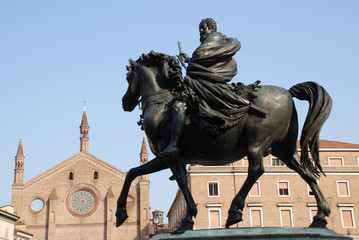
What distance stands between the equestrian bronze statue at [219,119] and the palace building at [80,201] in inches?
2227

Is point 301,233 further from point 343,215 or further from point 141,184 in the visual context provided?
point 141,184

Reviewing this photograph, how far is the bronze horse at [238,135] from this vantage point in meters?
5.42

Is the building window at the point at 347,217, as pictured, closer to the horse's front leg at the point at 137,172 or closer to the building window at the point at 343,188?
the building window at the point at 343,188

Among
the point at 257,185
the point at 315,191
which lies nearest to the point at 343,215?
the point at 257,185

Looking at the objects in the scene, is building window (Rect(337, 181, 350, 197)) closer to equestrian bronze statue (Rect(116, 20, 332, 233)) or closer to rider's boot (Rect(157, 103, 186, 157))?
equestrian bronze statue (Rect(116, 20, 332, 233))

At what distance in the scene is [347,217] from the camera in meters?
43.1

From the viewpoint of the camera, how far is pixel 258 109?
5.43 metres

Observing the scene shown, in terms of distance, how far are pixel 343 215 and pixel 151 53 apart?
135ft

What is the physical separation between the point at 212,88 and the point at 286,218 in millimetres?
39973

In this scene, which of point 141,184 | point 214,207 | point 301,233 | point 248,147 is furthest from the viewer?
point 141,184

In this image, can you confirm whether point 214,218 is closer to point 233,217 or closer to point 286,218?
point 286,218

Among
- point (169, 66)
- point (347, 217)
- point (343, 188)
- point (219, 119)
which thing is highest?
point (343, 188)

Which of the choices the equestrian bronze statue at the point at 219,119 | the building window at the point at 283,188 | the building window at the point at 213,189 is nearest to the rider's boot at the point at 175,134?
the equestrian bronze statue at the point at 219,119

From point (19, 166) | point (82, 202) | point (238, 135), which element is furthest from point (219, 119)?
point (19, 166)
